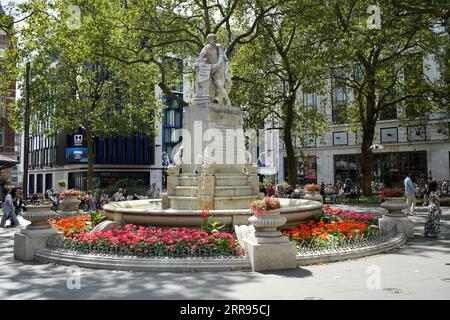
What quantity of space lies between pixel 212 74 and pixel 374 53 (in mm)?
17608

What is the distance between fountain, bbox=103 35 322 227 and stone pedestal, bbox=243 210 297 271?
3.30m

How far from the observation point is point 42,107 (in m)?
31.0

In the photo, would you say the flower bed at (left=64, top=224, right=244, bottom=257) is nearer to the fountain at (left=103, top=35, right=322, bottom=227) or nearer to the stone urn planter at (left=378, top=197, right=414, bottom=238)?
the fountain at (left=103, top=35, right=322, bottom=227)

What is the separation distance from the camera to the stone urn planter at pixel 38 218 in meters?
9.92

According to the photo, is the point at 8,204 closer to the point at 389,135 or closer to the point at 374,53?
the point at 374,53

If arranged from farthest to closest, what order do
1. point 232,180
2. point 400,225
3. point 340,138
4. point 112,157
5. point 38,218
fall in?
1. point 112,157
2. point 340,138
3. point 232,180
4. point 400,225
5. point 38,218

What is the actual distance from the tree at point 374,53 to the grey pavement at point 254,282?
13643mm

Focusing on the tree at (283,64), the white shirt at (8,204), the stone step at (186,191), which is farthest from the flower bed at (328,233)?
the tree at (283,64)

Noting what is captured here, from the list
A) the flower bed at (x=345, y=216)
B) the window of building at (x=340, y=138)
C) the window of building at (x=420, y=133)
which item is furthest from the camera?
the window of building at (x=340, y=138)

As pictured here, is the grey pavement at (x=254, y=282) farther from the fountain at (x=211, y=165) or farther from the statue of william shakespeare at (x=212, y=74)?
the statue of william shakespeare at (x=212, y=74)

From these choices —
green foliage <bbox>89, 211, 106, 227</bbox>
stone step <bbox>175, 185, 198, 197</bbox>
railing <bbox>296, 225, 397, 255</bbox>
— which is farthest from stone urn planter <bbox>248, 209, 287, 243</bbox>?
green foliage <bbox>89, 211, 106, 227</bbox>

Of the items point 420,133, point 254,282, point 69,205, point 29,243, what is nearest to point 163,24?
point 69,205

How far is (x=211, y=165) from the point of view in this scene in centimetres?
1256

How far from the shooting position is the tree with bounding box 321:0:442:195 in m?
19.8
